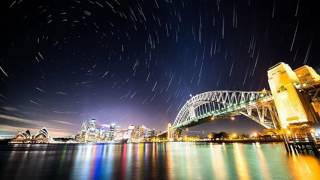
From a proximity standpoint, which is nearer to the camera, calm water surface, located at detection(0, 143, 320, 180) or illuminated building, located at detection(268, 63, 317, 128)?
calm water surface, located at detection(0, 143, 320, 180)

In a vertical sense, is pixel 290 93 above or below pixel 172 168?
above

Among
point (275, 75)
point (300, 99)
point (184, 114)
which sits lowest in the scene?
point (300, 99)

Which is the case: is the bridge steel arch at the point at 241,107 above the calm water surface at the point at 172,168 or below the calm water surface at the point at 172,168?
above

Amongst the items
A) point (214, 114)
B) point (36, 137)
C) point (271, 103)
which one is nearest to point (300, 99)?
point (271, 103)

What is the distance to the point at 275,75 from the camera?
3138 cm

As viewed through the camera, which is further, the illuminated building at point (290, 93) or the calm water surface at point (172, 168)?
the illuminated building at point (290, 93)

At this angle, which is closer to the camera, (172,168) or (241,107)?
(172,168)

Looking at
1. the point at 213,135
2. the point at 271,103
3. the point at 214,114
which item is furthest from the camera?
the point at 213,135

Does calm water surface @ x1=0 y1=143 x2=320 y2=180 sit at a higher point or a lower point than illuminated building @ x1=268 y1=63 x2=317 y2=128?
lower

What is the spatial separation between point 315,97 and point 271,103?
9.75 meters

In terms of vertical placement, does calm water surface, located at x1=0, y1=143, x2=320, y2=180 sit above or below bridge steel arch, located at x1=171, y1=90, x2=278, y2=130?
below

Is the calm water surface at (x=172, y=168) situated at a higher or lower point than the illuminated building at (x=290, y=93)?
lower

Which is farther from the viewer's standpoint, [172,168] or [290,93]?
[290,93]

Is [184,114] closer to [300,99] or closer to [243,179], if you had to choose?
[300,99]
